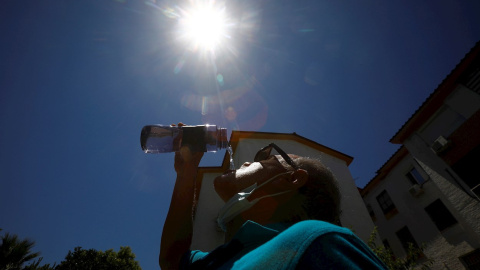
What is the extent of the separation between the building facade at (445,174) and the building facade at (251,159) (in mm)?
5096

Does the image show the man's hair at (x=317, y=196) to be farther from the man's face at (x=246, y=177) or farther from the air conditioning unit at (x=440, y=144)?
the air conditioning unit at (x=440, y=144)

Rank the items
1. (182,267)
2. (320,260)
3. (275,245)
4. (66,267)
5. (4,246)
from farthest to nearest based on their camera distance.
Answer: (66,267), (4,246), (182,267), (275,245), (320,260)

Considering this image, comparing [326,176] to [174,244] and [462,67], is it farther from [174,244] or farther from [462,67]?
[462,67]

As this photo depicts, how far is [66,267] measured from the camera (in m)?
11.9

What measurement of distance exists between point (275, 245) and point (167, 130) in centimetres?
186

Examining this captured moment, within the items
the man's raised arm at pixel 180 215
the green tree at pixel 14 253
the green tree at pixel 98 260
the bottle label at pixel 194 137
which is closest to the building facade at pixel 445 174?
the bottle label at pixel 194 137

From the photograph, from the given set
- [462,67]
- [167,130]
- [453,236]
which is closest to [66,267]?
[167,130]

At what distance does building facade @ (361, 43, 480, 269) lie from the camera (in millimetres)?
10398

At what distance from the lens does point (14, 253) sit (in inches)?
352

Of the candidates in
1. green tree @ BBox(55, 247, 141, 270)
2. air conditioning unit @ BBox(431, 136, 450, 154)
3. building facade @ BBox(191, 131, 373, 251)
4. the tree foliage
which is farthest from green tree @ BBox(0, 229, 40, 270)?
air conditioning unit @ BBox(431, 136, 450, 154)

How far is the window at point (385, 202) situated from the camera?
16.8 metres

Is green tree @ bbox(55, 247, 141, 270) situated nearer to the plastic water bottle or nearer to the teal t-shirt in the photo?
the plastic water bottle

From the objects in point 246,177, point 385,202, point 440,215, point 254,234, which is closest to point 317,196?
point 246,177

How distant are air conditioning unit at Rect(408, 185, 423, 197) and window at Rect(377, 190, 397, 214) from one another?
257cm
